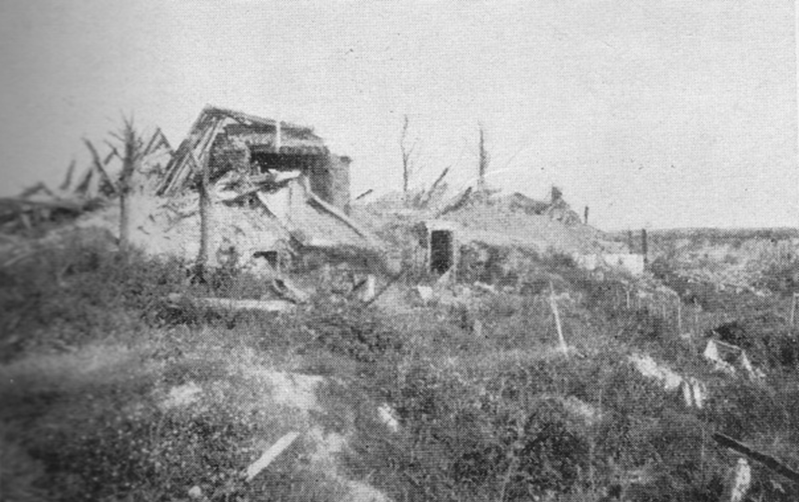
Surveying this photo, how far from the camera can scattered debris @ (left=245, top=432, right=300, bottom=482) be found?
14.5 ft

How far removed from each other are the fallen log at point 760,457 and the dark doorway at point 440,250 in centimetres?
862

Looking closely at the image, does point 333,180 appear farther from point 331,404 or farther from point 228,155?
point 331,404

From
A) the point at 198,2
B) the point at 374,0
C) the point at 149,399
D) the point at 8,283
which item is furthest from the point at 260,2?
the point at 149,399

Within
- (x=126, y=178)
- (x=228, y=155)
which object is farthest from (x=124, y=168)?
(x=228, y=155)

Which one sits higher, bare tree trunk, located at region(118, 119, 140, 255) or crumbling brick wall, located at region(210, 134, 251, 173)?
crumbling brick wall, located at region(210, 134, 251, 173)

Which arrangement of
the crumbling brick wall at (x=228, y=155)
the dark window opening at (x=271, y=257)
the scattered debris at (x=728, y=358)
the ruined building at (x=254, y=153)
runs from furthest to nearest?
the crumbling brick wall at (x=228, y=155) → the dark window opening at (x=271, y=257) → the ruined building at (x=254, y=153) → the scattered debris at (x=728, y=358)

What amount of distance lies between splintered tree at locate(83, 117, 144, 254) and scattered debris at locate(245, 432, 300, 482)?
3.55 meters

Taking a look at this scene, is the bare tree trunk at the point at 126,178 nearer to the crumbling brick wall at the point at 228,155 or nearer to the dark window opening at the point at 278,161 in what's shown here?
the crumbling brick wall at the point at 228,155

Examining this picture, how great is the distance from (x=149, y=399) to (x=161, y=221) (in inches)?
228

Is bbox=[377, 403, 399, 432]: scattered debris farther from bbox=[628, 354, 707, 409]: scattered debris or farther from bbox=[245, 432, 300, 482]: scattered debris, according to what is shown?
bbox=[628, 354, 707, 409]: scattered debris

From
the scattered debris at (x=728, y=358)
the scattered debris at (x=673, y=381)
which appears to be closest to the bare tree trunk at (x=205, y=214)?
the scattered debris at (x=673, y=381)

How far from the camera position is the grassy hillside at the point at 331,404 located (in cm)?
386

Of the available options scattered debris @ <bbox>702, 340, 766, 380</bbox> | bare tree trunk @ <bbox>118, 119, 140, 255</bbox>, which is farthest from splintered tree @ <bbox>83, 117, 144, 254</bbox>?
scattered debris @ <bbox>702, 340, 766, 380</bbox>

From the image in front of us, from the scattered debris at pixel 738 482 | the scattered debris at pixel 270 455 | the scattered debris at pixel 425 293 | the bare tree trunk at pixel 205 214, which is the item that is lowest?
the scattered debris at pixel 738 482
